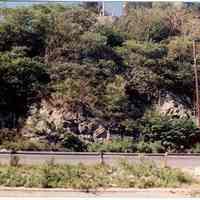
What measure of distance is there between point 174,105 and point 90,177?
16.0 meters

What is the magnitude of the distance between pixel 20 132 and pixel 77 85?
4.14m

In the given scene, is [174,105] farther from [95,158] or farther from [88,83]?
[95,158]

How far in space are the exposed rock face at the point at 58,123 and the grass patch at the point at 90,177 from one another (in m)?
10.8

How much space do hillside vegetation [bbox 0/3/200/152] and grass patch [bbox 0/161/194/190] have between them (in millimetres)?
8935

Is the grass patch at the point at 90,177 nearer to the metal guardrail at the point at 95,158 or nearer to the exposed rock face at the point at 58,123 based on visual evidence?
the metal guardrail at the point at 95,158

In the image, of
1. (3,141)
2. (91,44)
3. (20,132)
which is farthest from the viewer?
(91,44)

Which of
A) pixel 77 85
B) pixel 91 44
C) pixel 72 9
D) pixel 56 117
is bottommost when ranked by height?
pixel 56 117

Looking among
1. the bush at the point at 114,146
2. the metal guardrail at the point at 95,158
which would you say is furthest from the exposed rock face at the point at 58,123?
the metal guardrail at the point at 95,158

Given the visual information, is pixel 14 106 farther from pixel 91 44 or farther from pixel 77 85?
pixel 91 44

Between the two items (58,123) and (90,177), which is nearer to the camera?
(90,177)

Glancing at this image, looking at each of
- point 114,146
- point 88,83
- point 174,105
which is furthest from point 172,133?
point 88,83

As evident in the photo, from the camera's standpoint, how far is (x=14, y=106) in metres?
27.2

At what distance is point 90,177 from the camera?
13.1 meters

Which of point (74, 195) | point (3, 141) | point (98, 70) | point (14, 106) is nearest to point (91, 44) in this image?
point (98, 70)
